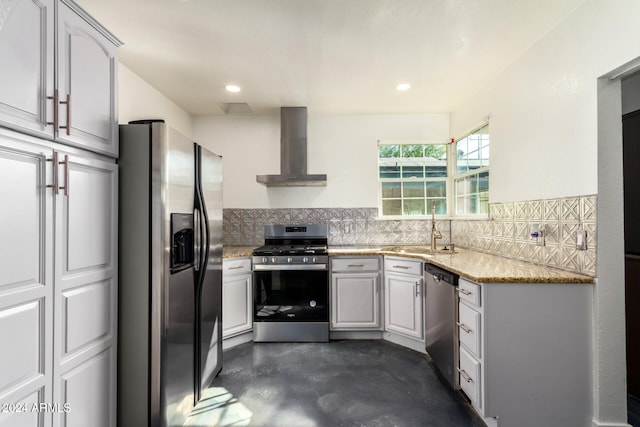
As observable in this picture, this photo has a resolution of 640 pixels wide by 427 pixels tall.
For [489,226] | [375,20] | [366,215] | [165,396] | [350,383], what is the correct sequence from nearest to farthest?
1. [165,396]
2. [375,20]
3. [350,383]
4. [489,226]
5. [366,215]

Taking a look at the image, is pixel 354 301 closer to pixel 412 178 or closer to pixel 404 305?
pixel 404 305

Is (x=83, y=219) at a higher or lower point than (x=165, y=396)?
higher

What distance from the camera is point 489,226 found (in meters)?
2.71

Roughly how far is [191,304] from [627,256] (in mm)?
2942

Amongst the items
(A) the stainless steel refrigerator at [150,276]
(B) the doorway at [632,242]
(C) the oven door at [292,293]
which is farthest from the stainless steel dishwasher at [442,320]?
(A) the stainless steel refrigerator at [150,276]

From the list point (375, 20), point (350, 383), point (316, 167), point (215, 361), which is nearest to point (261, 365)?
point (215, 361)

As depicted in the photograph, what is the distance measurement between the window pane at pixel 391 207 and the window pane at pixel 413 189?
0.14m

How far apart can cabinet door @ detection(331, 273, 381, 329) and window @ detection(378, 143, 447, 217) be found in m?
1.05

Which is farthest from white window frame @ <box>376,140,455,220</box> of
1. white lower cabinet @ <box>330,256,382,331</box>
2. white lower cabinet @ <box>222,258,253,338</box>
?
white lower cabinet @ <box>222,258,253,338</box>

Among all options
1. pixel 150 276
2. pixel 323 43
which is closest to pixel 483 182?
pixel 323 43

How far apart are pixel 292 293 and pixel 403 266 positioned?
3.71 feet

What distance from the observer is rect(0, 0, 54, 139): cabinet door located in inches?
40.2

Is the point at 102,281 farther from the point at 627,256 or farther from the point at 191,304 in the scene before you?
the point at 627,256

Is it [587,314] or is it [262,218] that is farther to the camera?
[262,218]
